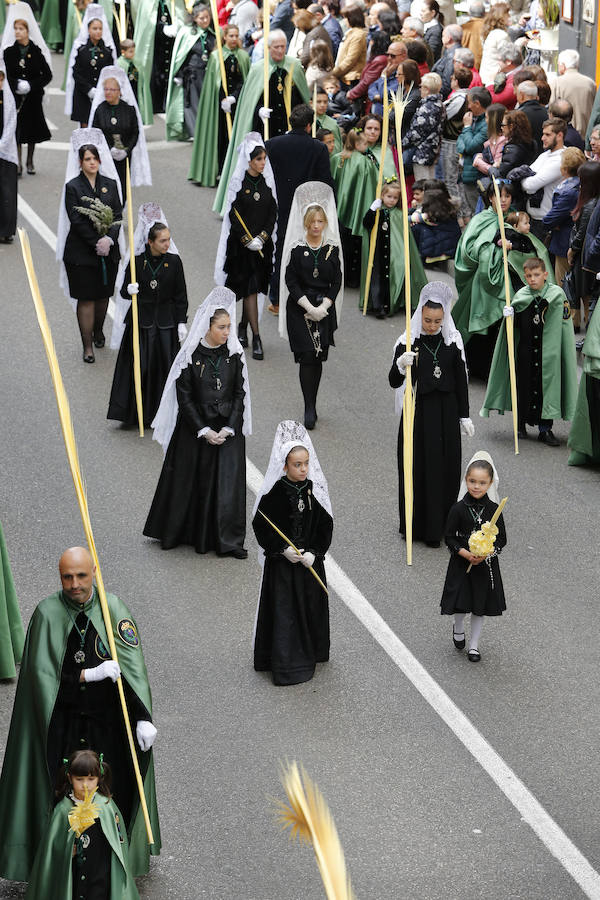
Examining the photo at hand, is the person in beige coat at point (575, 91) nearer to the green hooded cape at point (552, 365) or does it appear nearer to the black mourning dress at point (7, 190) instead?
the green hooded cape at point (552, 365)

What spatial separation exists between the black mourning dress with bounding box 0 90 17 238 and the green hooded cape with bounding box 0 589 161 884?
32.4 feet

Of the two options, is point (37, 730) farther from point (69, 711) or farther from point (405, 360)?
point (405, 360)

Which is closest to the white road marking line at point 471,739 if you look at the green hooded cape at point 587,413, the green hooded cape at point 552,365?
the green hooded cape at point 587,413

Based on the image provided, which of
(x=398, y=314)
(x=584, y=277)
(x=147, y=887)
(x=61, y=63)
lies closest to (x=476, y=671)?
(x=147, y=887)

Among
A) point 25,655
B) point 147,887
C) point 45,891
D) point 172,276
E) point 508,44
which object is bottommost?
point 147,887

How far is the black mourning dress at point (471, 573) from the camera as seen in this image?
29.7ft

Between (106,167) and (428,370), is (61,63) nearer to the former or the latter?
(106,167)

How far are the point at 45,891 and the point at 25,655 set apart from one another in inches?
40.9

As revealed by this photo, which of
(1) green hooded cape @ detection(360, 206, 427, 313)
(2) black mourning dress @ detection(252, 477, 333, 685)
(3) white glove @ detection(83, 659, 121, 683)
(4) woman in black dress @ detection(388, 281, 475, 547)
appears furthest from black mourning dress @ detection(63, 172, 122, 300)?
(3) white glove @ detection(83, 659, 121, 683)

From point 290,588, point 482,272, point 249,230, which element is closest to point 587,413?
point 482,272

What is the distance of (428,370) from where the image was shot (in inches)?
418

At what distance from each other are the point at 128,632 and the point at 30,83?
41.0 feet

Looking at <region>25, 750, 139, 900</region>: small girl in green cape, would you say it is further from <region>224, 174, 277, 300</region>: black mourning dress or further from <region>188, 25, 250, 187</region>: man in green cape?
<region>188, 25, 250, 187</region>: man in green cape

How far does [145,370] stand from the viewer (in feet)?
40.3
